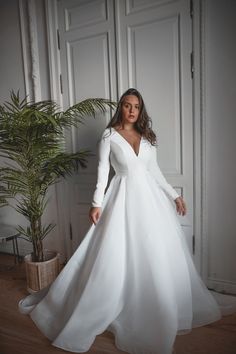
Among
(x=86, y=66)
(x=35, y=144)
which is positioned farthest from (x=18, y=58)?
(x=35, y=144)

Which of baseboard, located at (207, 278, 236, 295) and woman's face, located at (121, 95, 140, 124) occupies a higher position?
woman's face, located at (121, 95, 140, 124)

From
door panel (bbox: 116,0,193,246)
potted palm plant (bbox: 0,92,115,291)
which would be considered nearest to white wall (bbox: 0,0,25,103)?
potted palm plant (bbox: 0,92,115,291)

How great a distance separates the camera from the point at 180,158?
2.18 m

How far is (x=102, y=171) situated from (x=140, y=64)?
99 centimetres

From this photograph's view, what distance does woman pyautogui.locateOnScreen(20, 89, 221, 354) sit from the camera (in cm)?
160

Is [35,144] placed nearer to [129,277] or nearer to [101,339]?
[129,277]

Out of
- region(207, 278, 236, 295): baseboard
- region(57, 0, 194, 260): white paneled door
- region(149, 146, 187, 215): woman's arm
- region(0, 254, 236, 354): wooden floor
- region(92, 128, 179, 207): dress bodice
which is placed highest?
region(57, 0, 194, 260): white paneled door

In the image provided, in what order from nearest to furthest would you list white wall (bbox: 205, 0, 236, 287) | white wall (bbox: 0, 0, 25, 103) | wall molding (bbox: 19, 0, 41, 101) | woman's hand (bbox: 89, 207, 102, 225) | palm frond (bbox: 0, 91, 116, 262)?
1. woman's hand (bbox: 89, 207, 102, 225)
2. white wall (bbox: 205, 0, 236, 287)
3. palm frond (bbox: 0, 91, 116, 262)
4. wall molding (bbox: 19, 0, 41, 101)
5. white wall (bbox: 0, 0, 25, 103)

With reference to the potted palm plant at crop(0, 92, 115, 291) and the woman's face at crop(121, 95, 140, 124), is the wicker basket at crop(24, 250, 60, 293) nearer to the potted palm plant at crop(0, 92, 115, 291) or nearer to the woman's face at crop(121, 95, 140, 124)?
the potted palm plant at crop(0, 92, 115, 291)

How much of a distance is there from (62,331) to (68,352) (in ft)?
0.37

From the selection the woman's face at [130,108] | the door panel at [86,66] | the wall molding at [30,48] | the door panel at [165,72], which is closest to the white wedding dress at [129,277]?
the woman's face at [130,108]

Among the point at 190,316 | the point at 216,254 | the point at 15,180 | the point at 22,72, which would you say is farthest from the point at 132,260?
the point at 22,72

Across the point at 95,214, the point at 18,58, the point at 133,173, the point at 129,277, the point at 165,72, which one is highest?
the point at 18,58

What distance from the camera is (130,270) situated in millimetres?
1721
